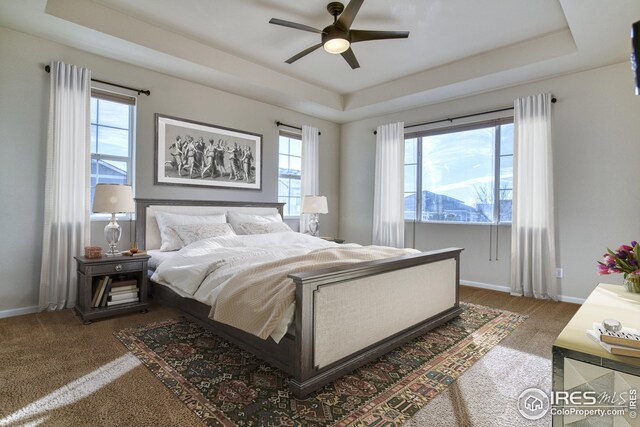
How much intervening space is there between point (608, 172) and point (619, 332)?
3332 mm

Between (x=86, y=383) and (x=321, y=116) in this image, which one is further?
(x=321, y=116)

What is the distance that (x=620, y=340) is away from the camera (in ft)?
4.12

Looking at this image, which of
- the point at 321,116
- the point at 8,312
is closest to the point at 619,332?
the point at 8,312

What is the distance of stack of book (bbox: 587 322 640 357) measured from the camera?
1218mm

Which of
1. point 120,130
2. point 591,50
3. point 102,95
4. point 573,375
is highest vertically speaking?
point 591,50

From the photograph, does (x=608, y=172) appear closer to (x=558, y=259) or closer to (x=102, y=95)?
(x=558, y=259)

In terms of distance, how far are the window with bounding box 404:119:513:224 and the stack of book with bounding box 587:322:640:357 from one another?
137 inches

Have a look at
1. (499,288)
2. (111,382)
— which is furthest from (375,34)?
(499,288)

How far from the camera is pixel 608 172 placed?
3770 millimetres

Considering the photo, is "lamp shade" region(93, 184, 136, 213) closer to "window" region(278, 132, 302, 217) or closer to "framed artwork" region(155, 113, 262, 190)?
"framed artwork" region(155, 113, 262, 190)

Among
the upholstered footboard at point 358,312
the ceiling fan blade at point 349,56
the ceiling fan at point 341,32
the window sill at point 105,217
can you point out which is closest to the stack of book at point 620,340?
the upholstered footboard at point 358,312

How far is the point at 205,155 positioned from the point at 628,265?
4.33m

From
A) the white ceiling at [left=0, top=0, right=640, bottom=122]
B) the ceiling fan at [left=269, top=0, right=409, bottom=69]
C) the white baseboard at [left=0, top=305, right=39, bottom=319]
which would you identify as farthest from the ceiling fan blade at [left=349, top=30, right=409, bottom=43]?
the white baseboard at [left=0, top=305, right=39, bottom=319]

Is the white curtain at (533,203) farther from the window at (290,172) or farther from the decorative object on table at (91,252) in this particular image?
the decorative object on table at (91,252)
